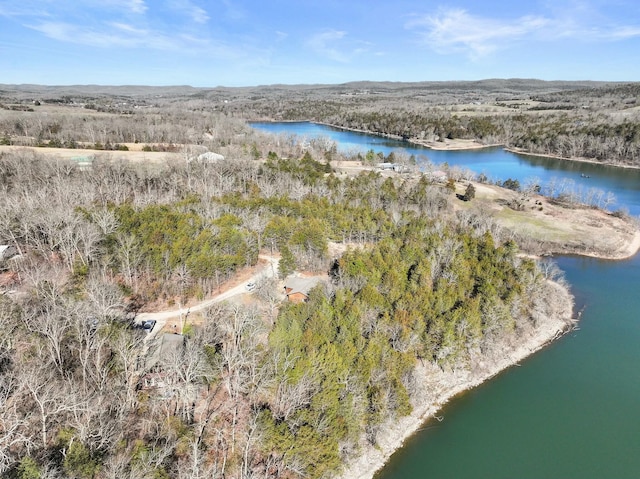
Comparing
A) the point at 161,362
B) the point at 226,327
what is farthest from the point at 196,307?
the point at 161,362

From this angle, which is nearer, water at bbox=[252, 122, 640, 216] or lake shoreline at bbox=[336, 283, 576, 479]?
lake shoreline at bbox=[336, 283, 576, 479]

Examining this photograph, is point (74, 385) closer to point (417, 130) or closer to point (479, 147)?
point (479, 147)

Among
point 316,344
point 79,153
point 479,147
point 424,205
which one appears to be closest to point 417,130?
point 479,147

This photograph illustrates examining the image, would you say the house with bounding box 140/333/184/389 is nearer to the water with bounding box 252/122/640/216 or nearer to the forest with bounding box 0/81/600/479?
the forest with bounding box 0/81/600/479

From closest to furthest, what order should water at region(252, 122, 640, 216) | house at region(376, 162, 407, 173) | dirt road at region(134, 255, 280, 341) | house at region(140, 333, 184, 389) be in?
house at region(140, 333, 184, 389) < dirt road at region(134, 255, 280, 341) < water at region(252, 122, 640, 216) < house at region(376, 162, 407, 173)

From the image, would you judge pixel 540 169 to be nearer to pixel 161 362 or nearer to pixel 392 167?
pixel 392 167

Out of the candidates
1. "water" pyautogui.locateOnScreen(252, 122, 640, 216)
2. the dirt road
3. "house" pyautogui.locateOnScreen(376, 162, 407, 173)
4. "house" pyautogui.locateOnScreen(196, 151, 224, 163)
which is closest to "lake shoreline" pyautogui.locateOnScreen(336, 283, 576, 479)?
the dirt road
